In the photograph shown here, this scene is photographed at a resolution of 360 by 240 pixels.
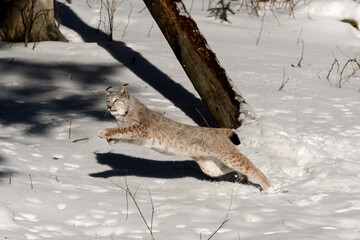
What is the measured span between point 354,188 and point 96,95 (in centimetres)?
322

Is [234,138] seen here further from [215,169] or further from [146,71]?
[146,71]

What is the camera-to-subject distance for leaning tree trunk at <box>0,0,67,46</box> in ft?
26.6

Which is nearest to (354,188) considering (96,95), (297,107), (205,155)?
(205,155)

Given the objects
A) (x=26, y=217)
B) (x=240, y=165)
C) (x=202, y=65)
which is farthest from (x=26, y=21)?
(x=26, y=217)

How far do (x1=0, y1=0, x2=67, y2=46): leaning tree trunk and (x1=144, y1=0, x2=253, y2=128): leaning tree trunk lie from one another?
221 cm

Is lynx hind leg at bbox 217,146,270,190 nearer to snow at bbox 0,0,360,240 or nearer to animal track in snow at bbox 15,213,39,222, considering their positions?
snow at bbox 0,0,360,240

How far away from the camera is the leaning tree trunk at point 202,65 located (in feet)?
19.6

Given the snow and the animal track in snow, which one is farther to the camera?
the snow

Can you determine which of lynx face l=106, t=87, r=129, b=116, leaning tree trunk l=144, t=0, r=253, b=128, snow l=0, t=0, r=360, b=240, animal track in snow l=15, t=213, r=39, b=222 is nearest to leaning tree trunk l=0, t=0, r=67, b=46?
snow l=0, t=0, r=360, b=240

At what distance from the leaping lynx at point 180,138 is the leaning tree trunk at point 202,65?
0.93 metres

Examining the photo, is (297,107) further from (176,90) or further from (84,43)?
(84,43)

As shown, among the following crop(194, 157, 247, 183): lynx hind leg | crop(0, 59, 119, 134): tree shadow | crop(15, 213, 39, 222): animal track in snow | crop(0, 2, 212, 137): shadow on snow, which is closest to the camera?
crop(15, 213, 39, 222): animal track in snow

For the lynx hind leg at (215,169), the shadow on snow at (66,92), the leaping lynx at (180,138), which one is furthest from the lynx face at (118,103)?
the shadow on snow at (66,92)

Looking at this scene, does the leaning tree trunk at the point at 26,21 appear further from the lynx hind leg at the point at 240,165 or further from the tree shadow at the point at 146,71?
the lynx hind leg at the point at 240,165
